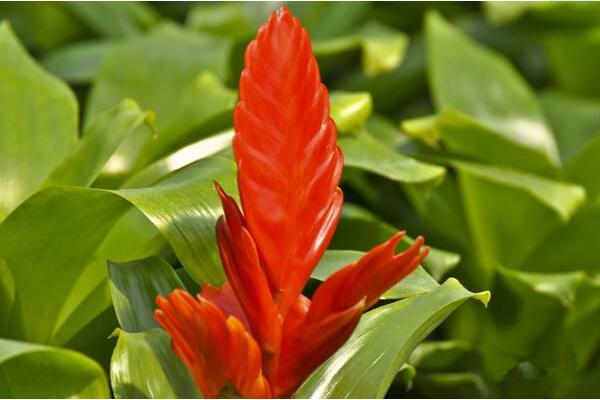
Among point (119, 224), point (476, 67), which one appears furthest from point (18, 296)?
point (476, 67)

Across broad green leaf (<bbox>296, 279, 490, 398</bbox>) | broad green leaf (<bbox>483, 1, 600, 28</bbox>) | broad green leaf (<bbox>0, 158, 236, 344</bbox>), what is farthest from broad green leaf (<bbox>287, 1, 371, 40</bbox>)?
broad green leaf (<bbox>296, 279, 490, 398</bbox>)

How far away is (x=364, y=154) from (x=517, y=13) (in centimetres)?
92

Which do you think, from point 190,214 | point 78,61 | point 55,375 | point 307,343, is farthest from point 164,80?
point 307,343

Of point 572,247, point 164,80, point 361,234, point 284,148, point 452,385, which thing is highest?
point 284,148

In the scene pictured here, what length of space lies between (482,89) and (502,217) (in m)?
0.36

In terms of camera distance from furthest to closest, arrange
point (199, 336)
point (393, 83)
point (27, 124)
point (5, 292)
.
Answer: point (393, 83)
point (27, 124)
point (5, 292)
point (199, 336)

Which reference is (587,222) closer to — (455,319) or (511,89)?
(455,319)

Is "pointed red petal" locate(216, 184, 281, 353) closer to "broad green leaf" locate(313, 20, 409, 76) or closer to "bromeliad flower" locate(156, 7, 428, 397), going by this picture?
"bromeliad flower" locate(156, 7, 428, 397)

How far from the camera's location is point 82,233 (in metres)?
1.14

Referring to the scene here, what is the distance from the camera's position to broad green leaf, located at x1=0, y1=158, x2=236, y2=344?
1.05 meters

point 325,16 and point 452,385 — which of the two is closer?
point 452,385

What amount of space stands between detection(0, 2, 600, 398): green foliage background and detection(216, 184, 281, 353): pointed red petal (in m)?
0.08

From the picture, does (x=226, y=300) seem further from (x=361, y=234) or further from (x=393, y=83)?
(x=393, y=83)

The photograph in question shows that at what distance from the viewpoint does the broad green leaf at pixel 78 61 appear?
2035 mm
